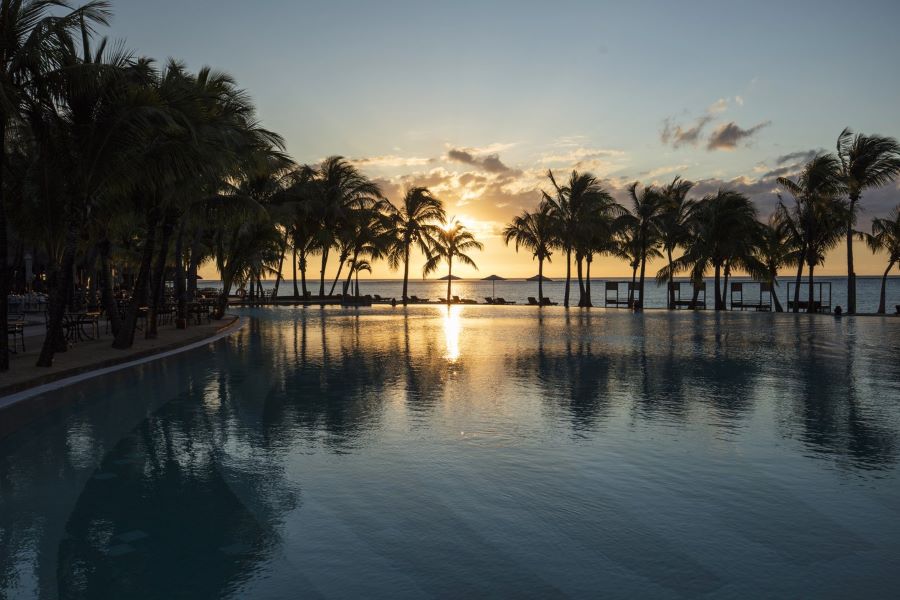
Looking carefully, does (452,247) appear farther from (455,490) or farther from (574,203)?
(455,490)

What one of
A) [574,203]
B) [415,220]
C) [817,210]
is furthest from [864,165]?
[415,220]

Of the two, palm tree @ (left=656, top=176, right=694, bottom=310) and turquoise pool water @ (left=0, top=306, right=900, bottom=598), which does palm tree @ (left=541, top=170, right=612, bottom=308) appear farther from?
turquoise pool water @ (left=0, top=306, right=900, bottom=598)

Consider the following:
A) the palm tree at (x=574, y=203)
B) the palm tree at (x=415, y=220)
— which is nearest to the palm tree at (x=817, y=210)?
the palm tree at (x=574, y=203)

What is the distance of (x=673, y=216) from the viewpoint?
47438mm

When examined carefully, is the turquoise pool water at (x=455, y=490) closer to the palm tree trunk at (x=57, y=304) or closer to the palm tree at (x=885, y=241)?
the palm tree trunk at (x=57, y=304)

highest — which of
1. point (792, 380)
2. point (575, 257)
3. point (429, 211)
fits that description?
point (429, 211)

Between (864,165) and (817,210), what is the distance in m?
3.95

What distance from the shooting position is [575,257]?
5156cm

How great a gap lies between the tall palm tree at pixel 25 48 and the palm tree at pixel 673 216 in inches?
1638

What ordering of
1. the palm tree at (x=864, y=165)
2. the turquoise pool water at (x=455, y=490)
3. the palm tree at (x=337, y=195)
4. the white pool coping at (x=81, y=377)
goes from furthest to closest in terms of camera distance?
the palm tree at (x=337, y=195) < the palm tree at (x=864, y=165) < the white pool coping at (x=81, y=377) < the turquoise pool water at (x=455, y=490)

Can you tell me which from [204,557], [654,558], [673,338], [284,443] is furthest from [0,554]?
[673,338]

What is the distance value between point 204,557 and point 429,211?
50.0m

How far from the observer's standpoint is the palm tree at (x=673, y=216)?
1848 inches

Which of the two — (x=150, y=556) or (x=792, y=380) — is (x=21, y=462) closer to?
(x=150, y=556)
